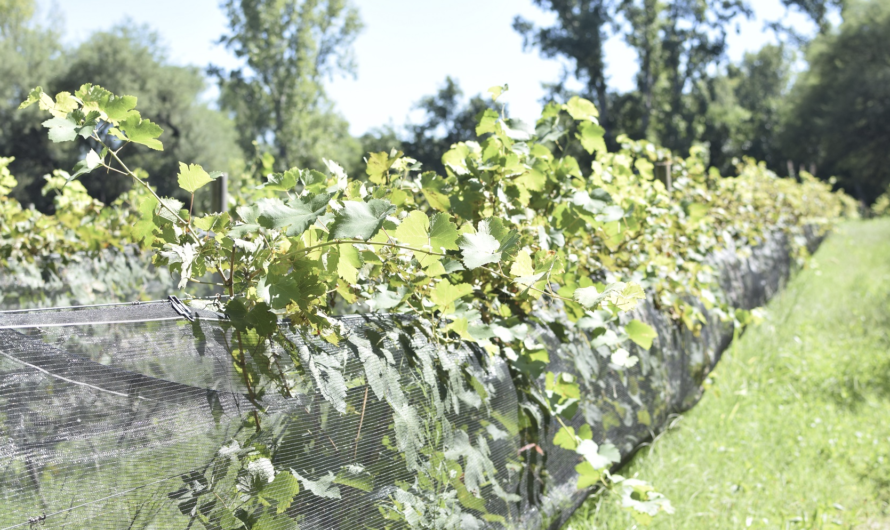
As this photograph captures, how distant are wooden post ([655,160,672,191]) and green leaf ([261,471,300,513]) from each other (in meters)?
3.51

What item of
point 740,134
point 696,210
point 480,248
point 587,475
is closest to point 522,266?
point 480,248

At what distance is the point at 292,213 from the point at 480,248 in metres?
0.41

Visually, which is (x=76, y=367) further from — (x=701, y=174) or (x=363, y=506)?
(x=701, y=174)

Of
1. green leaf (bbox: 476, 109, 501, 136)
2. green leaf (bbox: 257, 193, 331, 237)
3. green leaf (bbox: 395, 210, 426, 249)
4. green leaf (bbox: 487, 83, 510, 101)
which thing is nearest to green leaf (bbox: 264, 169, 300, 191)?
green leaf (bbox: 257, 193, 331, 237)

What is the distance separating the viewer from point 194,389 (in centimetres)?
126

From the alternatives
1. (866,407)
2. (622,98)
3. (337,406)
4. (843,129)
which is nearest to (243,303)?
(337,406)

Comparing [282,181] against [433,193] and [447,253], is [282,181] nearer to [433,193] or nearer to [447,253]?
[447,253]

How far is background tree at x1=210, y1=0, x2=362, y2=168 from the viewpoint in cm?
3030

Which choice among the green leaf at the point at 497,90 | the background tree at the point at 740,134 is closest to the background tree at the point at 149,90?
the background tree at the point at 740,134

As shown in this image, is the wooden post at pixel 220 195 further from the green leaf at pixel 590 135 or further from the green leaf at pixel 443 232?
the green leaf at pixel 443 232

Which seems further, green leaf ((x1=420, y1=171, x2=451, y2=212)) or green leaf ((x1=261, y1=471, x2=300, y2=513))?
green leaf ((x1=420, y1=171, x2=451, y2=212))

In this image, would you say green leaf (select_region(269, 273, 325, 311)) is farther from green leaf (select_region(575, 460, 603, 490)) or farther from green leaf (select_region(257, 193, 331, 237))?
green leaf (select_region(575, 460, 603, 490))

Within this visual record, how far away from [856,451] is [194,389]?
11.7 ft

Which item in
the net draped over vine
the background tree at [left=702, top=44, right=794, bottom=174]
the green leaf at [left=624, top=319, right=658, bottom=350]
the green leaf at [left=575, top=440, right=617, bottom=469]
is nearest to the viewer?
the net draped over vine
